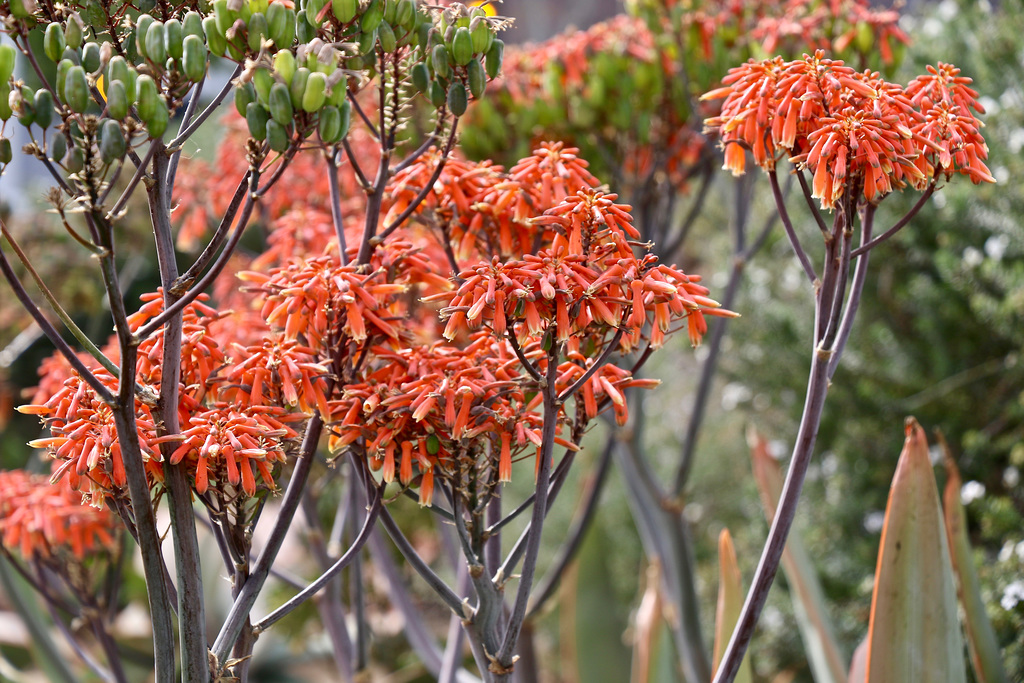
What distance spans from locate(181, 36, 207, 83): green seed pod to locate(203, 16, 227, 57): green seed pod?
0.11 ft

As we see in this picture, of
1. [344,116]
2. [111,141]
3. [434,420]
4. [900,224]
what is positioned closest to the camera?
[111,141]

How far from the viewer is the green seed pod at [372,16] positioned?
876mm

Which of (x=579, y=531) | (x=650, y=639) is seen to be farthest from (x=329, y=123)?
(x=579, y=531)

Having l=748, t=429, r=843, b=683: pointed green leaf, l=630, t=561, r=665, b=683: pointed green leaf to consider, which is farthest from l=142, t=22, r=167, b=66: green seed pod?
l=630, t=561, r=665, b=683: pointed green leaf

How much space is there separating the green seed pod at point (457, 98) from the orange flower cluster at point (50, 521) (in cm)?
80

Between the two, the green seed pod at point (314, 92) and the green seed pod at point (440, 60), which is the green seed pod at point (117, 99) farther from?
the green seed pod at point (440, 60)

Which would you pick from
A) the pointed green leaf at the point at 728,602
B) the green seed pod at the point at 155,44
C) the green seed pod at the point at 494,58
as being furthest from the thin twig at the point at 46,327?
the pointed green leaf at the point at 728,602

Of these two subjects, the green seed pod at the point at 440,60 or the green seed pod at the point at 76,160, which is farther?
the green seed pod at the point at 440,60

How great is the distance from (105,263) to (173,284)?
0.37 feet

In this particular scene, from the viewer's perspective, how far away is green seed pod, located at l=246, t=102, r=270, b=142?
751mm

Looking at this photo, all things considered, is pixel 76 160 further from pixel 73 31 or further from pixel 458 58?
pixel 458 58

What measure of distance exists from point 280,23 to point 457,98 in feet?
0.72

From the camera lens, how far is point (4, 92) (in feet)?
2.29

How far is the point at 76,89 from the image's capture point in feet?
2.30
